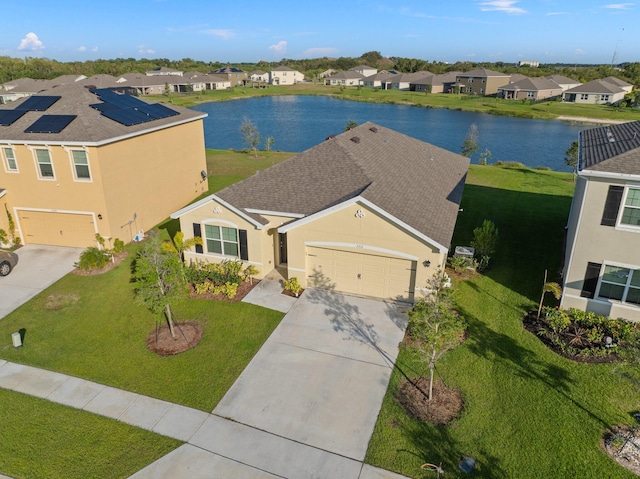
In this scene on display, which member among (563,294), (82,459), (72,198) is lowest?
(82,459)

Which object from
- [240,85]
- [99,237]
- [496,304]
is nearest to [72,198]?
[99,237]

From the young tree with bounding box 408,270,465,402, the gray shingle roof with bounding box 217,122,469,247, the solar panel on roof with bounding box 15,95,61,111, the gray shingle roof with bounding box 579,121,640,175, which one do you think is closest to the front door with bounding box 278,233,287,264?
the gray shingle roof with bounding box 217,122,469,247

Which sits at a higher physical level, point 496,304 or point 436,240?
point 436,240

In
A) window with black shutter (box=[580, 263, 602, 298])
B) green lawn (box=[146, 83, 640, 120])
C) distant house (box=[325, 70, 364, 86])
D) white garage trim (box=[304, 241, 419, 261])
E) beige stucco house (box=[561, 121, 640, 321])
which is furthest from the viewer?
distant house (box=[325, 70, 364, 86])

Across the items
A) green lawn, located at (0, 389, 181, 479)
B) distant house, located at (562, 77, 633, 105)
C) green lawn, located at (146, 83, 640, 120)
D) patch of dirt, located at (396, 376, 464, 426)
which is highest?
distant house, located at (562, 77, 633, 105)

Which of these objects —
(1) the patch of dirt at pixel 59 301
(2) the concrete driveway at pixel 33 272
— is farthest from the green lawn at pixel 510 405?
(2) the concrete driveway at pixel 33 272

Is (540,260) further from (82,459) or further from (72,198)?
(72,198)

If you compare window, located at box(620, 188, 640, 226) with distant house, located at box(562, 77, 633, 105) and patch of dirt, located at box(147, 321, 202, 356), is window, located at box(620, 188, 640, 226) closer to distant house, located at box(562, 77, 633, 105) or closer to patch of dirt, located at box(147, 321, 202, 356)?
patch of dirt, located at box(147, 321, 202, 356)
